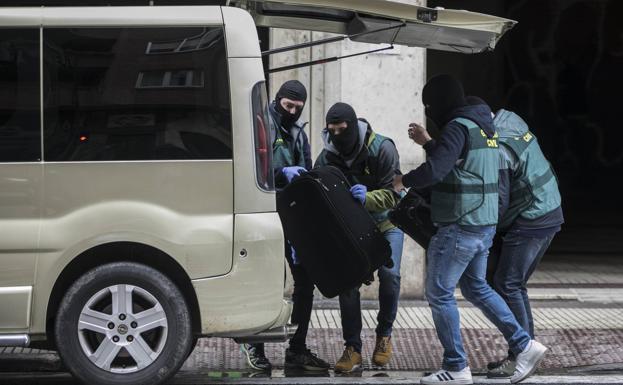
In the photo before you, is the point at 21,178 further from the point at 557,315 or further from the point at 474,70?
the point at 474,70

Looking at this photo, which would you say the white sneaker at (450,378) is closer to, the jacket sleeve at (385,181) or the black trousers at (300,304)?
the black trousers at (300,304)

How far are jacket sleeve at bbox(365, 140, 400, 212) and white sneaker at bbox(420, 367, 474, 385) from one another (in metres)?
1.04

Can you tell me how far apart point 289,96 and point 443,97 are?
102 cm

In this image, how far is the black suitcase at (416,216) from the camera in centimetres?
645

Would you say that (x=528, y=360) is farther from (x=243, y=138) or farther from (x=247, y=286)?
(x=243, y=138)

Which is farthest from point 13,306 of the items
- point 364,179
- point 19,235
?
point 364,179

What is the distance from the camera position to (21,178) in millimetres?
5719

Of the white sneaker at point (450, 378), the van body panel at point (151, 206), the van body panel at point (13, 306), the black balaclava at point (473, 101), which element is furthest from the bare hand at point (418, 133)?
the van body panel at point (13, 306)

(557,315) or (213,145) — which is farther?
(557,315)

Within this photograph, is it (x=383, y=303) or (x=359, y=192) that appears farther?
(x=383, y=303)

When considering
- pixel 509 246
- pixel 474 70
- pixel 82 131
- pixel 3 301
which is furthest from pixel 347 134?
pixel 474 70

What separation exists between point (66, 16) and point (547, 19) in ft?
43.3

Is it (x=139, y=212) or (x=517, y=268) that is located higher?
(x=139, y=212)

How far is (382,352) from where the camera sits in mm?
6980
